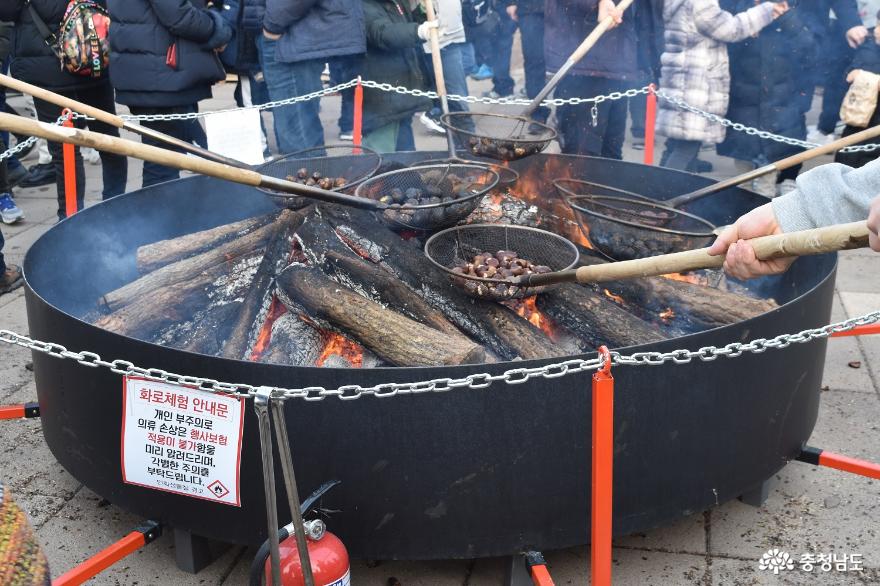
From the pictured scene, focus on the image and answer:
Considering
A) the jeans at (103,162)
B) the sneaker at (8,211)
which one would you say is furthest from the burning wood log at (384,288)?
the sneaker at (8,211)

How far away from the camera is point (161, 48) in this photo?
6426 millimetres

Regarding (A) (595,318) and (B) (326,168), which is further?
(B) (326,168)

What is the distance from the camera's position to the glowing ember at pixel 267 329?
3941 mm

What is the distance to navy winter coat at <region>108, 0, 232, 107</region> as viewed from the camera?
6.29 m

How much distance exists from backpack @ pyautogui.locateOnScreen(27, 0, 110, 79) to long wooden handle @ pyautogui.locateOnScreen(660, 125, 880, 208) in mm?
4410

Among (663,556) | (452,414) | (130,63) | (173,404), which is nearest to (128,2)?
(130,63)

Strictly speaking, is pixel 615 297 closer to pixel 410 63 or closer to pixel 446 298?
pixel 446 298

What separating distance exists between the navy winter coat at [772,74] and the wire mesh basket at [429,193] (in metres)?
4.38

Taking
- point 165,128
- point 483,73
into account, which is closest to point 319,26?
point 165,128

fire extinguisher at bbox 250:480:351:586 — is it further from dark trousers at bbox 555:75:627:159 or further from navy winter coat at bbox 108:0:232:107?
dark trousers at bbox 555:75:627:159

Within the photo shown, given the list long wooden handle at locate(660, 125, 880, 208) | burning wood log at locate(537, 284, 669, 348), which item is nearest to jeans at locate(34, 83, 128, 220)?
burning wood log at locate(537, 284, 669, 348)

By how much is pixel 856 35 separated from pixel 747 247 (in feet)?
A: 21.2

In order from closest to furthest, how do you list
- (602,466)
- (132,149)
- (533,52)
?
(602,466) < (132,149) < (533,52)

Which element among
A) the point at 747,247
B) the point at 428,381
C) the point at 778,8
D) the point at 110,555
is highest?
the point at 778,8
